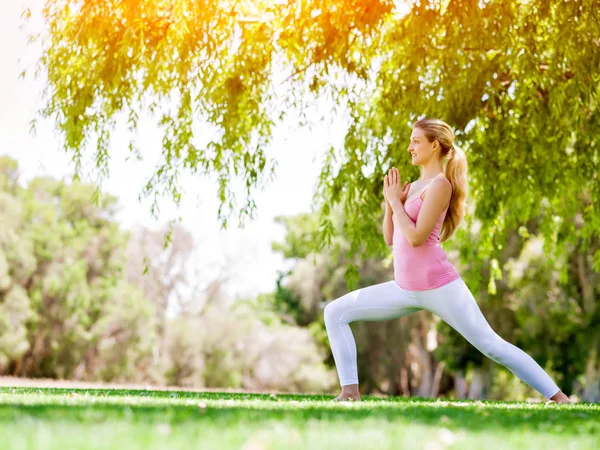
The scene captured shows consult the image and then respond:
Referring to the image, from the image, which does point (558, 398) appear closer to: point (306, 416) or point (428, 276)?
point (428, 276)

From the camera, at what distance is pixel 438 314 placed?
216 inches

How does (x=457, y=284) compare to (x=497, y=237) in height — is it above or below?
below

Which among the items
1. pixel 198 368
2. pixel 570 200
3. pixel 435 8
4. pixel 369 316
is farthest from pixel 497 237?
pixel 198 368

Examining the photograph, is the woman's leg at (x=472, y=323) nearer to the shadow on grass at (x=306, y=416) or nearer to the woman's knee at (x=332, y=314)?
the woman's knee at (x=332, y=314)

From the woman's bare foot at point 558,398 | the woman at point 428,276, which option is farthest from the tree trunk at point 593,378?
the woman at point 428,276

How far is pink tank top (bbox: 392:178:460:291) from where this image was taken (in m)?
5.41

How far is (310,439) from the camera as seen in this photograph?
3049mm

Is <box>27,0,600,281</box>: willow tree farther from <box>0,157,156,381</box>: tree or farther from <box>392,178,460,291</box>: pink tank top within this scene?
<box>0,157,156,381</box>: tree

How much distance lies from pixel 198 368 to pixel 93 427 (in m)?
33.8

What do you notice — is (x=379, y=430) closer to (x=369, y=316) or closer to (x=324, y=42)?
(x=369, y=316)

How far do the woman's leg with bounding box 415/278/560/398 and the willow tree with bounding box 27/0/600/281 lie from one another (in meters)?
3.29

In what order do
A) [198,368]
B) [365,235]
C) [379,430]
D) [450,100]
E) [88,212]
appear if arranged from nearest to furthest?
1. [379,430]
2. [450,100]
3. [365,235]
4. [198,368]
5. [88,212]

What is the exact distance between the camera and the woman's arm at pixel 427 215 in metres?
5.36

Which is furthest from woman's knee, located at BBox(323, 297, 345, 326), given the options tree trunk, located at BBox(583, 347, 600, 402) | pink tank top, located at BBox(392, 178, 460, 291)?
tree trunk, located at BBox(583, 347, 600, 402)
